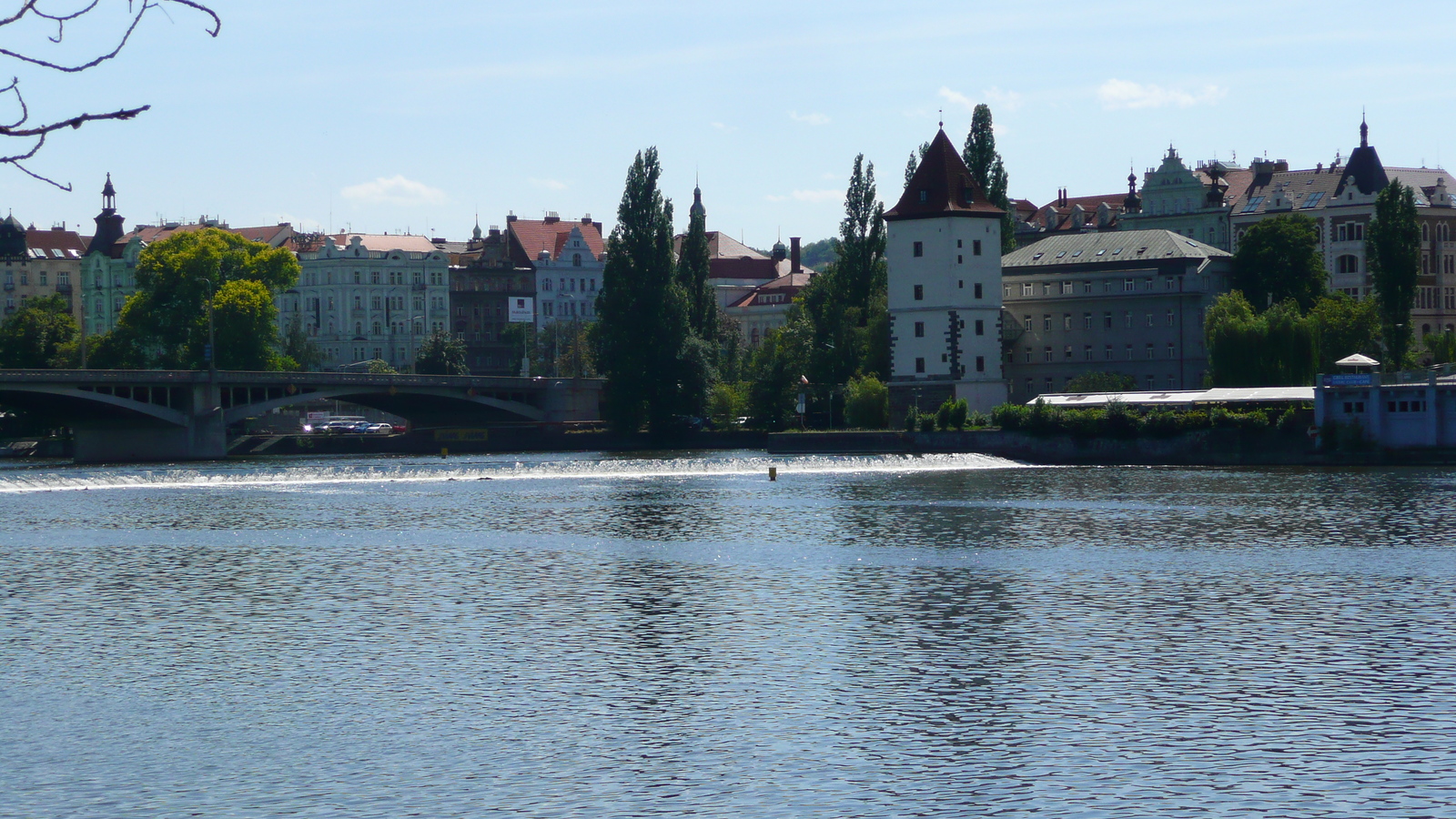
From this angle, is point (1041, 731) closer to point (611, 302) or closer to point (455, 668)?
point (455, 668)

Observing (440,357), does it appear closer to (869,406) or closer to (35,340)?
(35,340)

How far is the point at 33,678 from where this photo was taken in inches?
1179

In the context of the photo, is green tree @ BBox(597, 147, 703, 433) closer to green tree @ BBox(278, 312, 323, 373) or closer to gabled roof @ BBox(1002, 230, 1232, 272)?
gabled roof @ BBox(1002, 230, 1232, 272)

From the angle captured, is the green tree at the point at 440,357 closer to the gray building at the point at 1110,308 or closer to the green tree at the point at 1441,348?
the gray building at the point at 1110,308

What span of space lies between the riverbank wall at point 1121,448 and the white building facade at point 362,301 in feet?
295

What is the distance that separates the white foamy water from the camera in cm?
9006

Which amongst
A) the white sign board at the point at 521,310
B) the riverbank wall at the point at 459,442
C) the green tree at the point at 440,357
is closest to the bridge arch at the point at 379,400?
the riverbank wall at the point at 459,442

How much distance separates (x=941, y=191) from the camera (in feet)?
389

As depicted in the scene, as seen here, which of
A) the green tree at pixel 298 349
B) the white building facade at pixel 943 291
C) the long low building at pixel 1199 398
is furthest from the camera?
the green tree at pixel 298 349

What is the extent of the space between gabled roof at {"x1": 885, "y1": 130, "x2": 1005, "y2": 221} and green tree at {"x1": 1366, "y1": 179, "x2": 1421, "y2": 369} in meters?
24.7

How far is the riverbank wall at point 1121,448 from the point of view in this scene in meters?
91.1

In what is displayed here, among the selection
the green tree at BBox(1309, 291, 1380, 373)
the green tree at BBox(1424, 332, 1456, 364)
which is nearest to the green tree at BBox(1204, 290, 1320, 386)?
the green tree at BBox(1309, 291, 1380, 373)

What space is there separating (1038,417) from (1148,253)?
3508 centimetres

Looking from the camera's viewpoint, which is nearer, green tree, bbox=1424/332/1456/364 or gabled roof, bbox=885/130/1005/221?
gabled roof, bbox=885/130/1005/221
